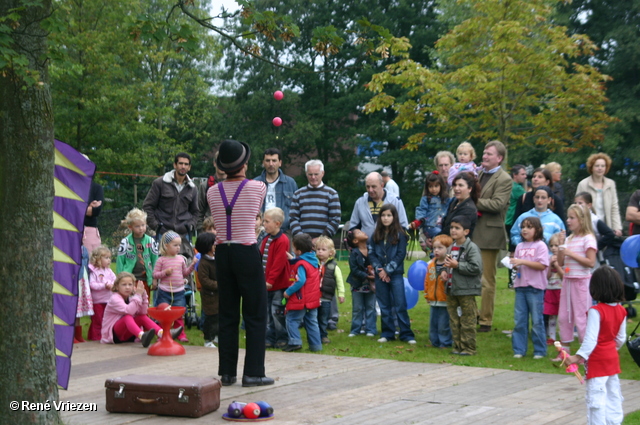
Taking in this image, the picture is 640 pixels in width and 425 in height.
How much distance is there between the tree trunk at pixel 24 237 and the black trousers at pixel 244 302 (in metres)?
2.20

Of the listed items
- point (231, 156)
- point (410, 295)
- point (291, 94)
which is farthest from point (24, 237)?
point (291, 94)

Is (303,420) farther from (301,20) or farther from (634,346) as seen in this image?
(301,20)

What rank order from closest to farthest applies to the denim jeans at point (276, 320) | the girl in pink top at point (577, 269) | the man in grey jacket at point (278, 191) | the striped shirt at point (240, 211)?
the striped shirt at point (240, 211) < the girl in pink top at point (577, 269) < the denim jeans at point (276, 320) < the man in grey jacket at point (278, 191)

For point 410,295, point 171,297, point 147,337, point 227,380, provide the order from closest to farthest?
1. point 227,380
2. point 147,337
3. point 171,297
4. point 410,295

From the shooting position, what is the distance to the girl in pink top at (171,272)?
10688mm

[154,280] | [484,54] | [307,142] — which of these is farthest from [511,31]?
[307,142]

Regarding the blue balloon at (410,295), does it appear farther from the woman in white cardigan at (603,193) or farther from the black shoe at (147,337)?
the black shoe at (147,337)

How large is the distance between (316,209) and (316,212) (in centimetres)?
4

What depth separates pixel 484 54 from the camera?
25.1m

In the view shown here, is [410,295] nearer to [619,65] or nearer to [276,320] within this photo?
[276,320]

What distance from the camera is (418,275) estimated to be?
10.8 meters

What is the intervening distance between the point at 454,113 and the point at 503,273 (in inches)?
399

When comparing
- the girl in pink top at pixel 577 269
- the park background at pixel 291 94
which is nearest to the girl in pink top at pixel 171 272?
the park background at pixel 291 94

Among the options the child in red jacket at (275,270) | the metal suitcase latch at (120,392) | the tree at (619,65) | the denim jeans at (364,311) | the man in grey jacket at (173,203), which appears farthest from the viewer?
the tree at (619,65)
